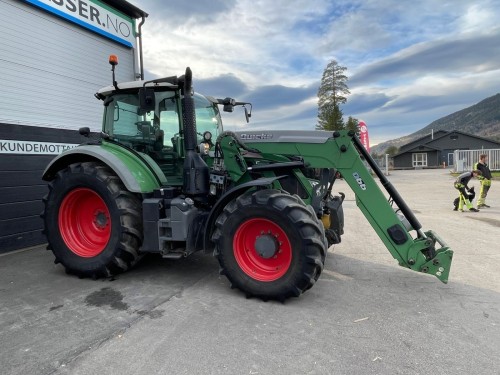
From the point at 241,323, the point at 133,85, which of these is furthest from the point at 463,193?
the point at 133,85

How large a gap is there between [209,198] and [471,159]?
33.1 m

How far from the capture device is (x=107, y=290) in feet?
12.9

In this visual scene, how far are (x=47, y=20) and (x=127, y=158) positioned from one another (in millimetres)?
4007

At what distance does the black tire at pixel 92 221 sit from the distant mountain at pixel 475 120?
119161 mm

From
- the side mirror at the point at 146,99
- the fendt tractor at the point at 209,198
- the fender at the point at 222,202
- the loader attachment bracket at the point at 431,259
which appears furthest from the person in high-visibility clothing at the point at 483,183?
the side mirror at the point at 146,99

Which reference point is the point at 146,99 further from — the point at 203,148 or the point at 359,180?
the point at 359,180

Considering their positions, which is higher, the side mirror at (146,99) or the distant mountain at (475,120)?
the distant mountain at (475,120)

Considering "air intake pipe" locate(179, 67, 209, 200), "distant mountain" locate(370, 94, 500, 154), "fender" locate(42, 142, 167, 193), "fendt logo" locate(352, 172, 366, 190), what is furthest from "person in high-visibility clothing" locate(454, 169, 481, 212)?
"distant mountain" locate(370, 94, 500, 154)

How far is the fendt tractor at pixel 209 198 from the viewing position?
11.8 feet

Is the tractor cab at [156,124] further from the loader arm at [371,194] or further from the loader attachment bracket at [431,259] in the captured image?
the loader attachment bracket at [431,259]

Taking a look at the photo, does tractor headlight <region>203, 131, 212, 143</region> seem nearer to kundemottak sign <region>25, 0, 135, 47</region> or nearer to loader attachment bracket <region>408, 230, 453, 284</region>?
loader attachment bracket <region>408, 230, 453, 284</region>

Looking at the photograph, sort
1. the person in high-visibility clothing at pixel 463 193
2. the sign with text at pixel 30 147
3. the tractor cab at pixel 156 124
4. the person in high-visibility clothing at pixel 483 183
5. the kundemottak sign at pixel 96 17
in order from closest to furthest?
the tractor cab at pixel 156 124, the sign with text at pixel 30 147, the kundemottak sign at pixel 96 17, the person in high-visibility clothing at pixel 463 193, the person in high-visibility clothing at pixel 483 183

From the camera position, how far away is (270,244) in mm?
3656

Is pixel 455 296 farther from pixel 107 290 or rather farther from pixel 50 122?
pixel 50 122
